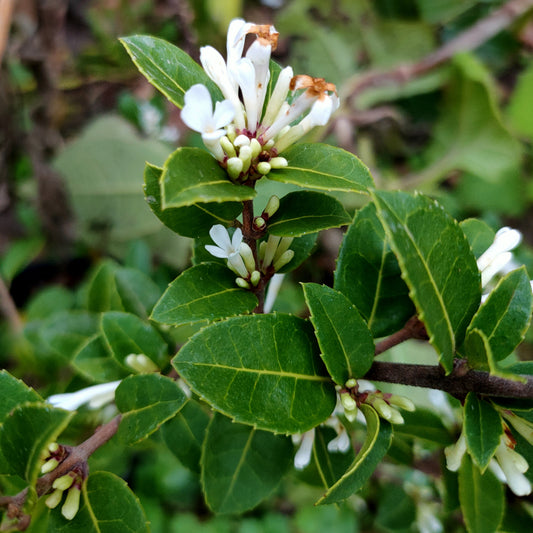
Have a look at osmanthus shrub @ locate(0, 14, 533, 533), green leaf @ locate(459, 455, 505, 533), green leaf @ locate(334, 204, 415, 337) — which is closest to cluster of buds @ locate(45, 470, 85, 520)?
osmanthus shrub @ locate(0, 14, 533, 533)

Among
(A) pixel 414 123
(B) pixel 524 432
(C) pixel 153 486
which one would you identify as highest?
(B) pixel 524 432

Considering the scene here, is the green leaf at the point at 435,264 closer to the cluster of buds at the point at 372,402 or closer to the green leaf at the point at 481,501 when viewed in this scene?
the cluster of buds at the point at 372,402

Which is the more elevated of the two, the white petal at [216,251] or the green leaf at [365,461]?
the white petal at [216,251]

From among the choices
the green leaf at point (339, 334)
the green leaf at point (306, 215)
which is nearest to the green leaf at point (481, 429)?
the green leaf at point (339, 334)

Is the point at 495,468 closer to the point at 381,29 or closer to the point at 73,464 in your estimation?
the point at 73,464

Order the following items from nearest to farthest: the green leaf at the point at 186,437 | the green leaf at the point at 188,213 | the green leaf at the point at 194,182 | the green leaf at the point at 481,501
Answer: the green leaf at the point at 194,182, the green leaf at the point at 188,213, the green leaf at the point at 481,501, the green leaf at the point at 186,437

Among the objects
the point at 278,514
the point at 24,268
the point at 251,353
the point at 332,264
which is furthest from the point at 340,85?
the point at 251,353
